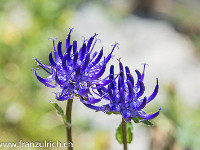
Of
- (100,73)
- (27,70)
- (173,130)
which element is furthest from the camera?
(27,70)

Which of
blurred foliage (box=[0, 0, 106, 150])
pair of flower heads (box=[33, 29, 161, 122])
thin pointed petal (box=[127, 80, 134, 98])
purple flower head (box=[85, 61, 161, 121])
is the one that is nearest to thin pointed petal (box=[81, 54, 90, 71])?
pair of flower heads (box=[33, 29, 161, 122])

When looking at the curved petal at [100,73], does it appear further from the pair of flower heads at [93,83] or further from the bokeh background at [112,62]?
the bokeh background at [112,62]

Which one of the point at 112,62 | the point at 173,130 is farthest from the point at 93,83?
the point at 112,62

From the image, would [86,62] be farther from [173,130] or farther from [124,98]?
[173,130]

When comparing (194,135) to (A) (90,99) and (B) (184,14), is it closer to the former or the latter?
(A) (90,99)

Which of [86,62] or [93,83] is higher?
[86,62]

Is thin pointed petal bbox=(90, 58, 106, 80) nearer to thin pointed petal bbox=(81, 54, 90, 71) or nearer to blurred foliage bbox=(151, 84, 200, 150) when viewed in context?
thin pointed petal bbox=(81, 54, 90, 71)
